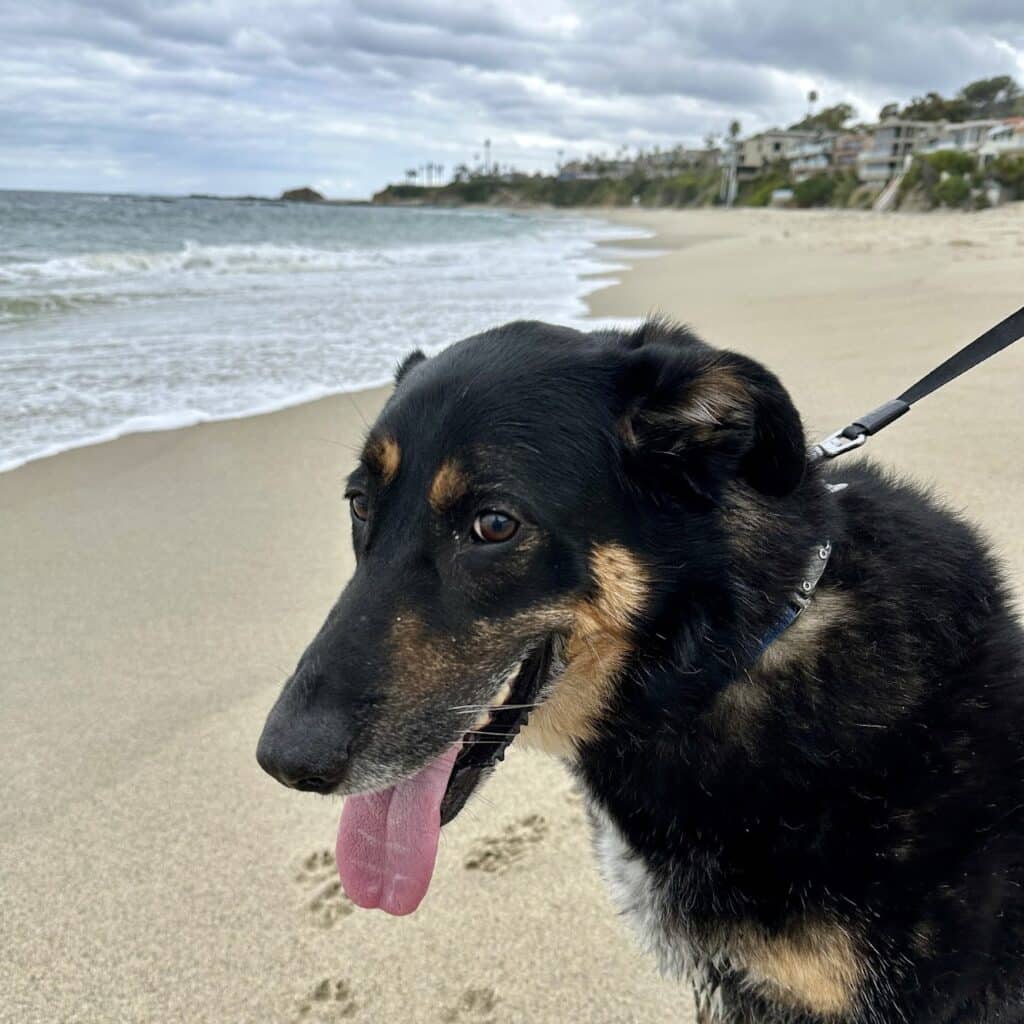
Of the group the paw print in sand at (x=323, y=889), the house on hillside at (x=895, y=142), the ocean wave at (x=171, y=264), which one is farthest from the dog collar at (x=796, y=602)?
the house on hillside at (x=895, y=142)

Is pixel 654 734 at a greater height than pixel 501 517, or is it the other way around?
pixel 501 517

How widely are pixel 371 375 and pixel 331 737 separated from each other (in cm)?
773

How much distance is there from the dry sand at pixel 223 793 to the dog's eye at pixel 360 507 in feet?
4.50

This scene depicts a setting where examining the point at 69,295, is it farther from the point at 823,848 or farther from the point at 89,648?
the point at 823,848

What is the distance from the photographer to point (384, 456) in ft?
7.57

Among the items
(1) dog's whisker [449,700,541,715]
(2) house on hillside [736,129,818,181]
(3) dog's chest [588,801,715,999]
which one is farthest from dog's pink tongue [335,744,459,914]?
(2) house on hillside [736,129,818,181]

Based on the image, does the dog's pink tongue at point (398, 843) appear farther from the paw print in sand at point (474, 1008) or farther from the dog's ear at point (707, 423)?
the dog's ear at point (707, 423)

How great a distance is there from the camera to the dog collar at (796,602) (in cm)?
219

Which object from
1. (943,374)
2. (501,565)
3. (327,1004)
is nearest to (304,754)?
(501,565)

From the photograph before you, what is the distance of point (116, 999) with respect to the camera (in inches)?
101

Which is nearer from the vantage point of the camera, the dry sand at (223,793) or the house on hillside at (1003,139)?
the dry sand at (223,793)

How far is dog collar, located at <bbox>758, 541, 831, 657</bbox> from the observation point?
219cm

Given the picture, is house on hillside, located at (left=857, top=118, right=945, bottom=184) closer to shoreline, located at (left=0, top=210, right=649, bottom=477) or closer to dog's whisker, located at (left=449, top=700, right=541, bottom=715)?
shoreline, located at (left=0, top=210, right=649, bottom=477)

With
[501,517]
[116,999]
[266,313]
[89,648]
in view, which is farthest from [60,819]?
[266,313]
